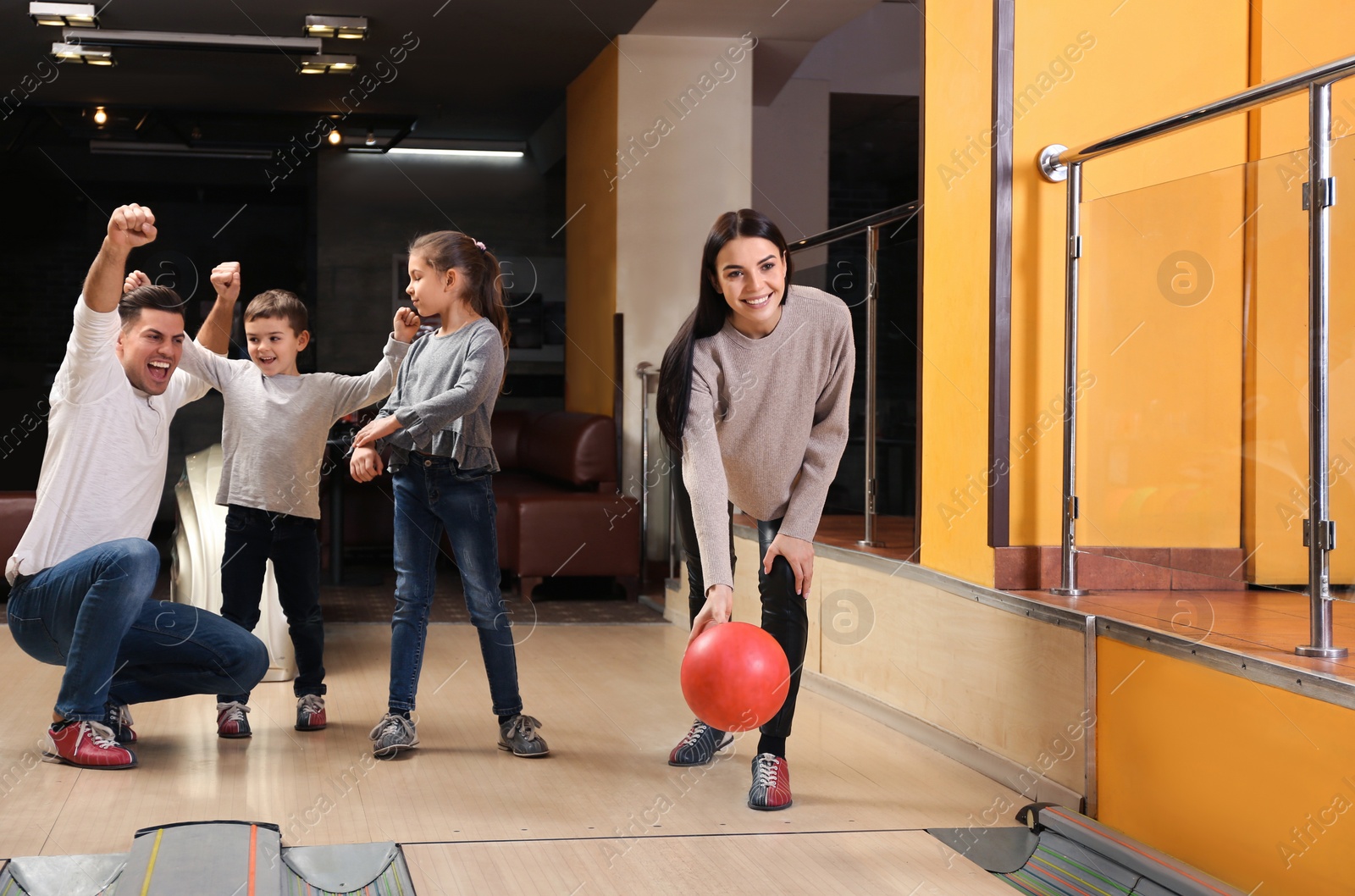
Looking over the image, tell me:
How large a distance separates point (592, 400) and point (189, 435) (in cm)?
320

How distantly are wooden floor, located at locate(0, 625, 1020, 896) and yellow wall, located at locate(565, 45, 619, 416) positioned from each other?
355 centimetres

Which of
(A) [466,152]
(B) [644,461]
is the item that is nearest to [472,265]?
(B) [644,461]

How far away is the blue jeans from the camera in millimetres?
3043

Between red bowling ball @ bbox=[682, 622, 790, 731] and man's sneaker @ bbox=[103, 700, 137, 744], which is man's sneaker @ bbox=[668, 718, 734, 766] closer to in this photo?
red bowling ball @ bbox=[682, 622, 790, 731]

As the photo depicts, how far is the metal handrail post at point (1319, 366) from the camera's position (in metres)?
2.26

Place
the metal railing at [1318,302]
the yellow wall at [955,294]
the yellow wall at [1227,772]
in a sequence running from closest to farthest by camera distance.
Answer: the yellow wall at [1227,772]
the metal railing at [1318,302]
the yellow wall at [955,294]

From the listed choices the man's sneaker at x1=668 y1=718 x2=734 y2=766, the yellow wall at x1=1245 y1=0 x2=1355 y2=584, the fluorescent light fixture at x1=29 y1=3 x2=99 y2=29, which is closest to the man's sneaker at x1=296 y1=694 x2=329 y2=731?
the man's sneaker at x1=668 y1=718 x2=734 y2=766

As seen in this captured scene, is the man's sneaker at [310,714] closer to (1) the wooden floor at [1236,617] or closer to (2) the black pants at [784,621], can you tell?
(2) the black pants at [784,621]

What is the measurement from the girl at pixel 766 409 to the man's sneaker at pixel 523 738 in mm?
610

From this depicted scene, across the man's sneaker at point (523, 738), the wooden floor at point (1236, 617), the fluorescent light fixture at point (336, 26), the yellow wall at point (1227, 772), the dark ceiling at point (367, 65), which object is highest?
the dark ceiling at point (367, 65)

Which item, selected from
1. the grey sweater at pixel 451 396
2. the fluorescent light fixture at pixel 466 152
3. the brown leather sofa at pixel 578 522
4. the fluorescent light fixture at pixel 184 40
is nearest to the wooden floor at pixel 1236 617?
the grey sweater at pixel 451 396

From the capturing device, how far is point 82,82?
7699 millimetres

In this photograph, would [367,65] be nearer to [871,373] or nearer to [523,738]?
[871,373]

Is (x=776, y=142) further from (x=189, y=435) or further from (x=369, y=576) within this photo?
(x=189, y=435)
